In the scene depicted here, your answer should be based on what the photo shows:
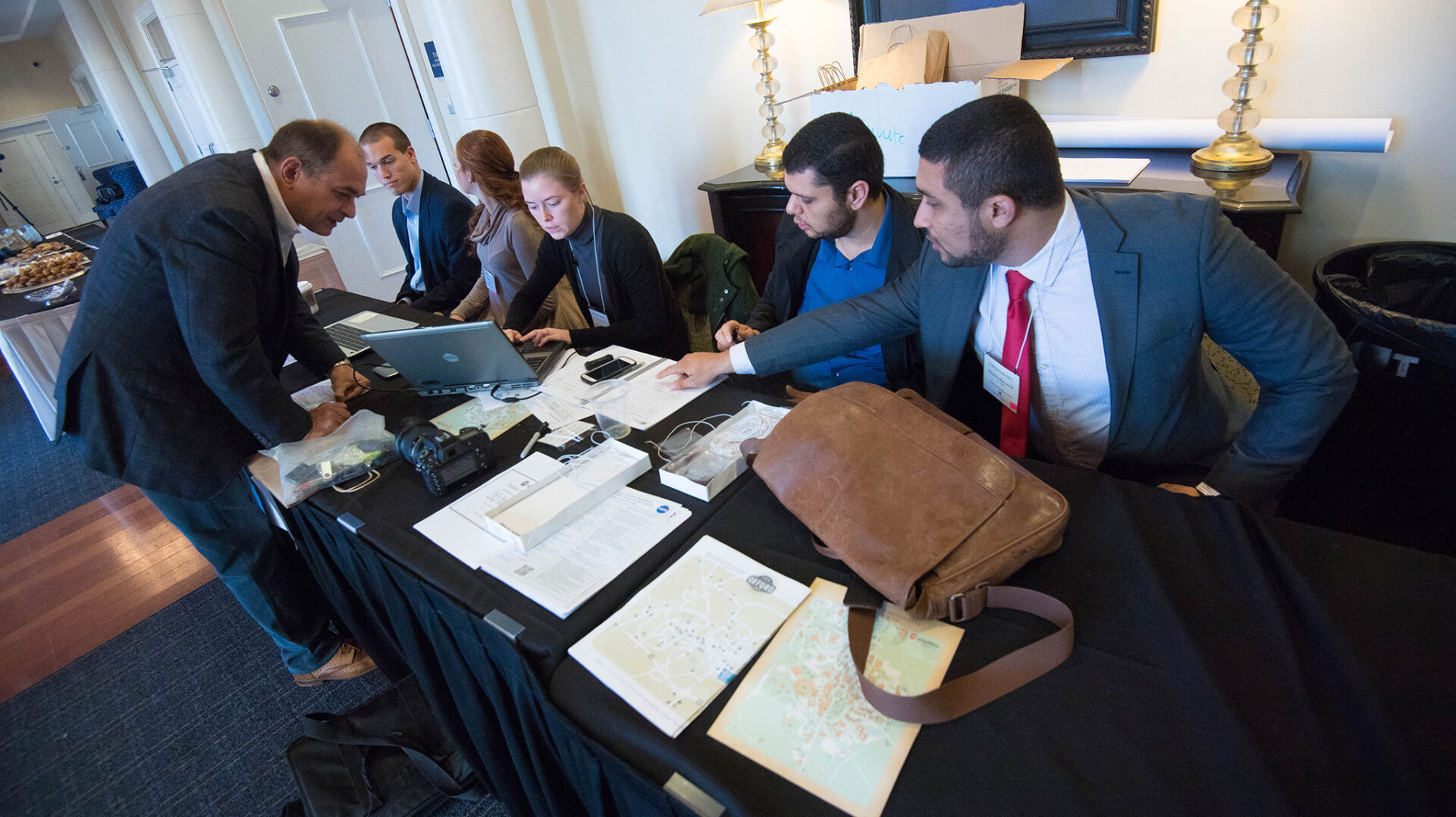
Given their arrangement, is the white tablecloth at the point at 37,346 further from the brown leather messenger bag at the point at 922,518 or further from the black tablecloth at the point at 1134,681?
the brown leather messenger bag at the point at 922,518

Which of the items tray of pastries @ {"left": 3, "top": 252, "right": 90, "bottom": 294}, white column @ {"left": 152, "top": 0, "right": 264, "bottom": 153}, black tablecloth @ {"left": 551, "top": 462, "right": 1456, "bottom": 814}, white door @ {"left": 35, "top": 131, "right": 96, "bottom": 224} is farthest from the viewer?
white door @ {"left": 35, "top": 131, "right": 96, "bottom": 224}

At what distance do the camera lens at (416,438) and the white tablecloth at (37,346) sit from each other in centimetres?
303

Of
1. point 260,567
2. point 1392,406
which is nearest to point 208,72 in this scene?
point 260,567

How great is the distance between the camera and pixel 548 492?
3.75 feet

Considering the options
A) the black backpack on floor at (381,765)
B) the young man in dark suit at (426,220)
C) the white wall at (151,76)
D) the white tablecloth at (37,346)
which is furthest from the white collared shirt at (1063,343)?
the white wall at (151,76)

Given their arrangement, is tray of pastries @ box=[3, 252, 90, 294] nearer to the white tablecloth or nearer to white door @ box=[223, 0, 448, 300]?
the white tablecloth

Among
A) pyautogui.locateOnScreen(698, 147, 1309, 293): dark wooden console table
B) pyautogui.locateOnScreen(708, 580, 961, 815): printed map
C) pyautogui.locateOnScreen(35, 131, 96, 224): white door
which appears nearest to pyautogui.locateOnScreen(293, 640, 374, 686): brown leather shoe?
pyautogui.locateOnScreen(708, 580, 961, 815): printed map

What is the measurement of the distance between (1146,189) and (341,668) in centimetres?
262

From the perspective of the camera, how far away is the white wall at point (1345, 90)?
1643mm

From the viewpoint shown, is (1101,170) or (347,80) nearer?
(1101,170)

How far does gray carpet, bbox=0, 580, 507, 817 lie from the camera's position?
1592 mm

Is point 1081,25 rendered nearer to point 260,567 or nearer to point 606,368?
point 606,368

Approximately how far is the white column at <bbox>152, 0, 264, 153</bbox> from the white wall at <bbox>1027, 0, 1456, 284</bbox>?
197 inches

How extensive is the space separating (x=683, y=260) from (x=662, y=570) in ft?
4.84
